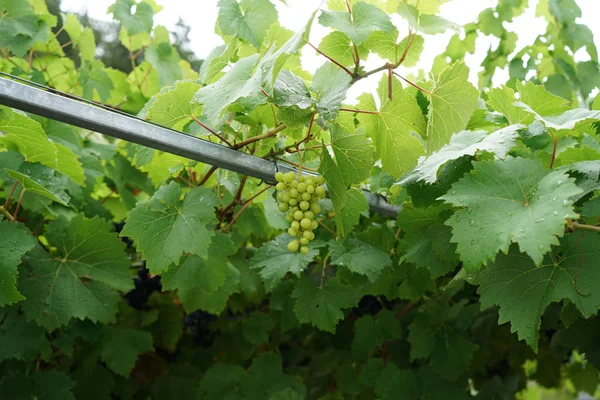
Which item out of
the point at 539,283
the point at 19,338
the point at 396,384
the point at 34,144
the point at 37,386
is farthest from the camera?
the point at 396,384

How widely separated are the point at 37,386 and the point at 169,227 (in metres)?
0.88

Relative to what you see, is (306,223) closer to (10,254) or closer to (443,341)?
(10,254)

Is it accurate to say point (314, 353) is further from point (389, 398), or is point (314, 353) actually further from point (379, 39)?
point (379, 39)

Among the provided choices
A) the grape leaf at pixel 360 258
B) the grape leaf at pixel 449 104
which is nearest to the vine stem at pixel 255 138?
the grape leaf at pixel 449 104

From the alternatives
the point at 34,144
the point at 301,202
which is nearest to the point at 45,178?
the point at 34,144

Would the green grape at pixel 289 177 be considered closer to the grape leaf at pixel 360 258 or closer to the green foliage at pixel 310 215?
the green foliage at pixel 310 215

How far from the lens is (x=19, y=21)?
1852 mm

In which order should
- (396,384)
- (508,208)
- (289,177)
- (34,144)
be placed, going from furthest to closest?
(396,384) < (34,144) < (289,177) < (508,208)

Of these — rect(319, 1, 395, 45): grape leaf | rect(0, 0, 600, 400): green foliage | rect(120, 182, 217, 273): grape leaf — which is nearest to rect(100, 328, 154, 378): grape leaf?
rect(0, 0, 600, 400): green foliage

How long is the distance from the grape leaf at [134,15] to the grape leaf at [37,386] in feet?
4.06

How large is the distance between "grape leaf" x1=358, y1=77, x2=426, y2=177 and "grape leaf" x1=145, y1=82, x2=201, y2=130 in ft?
1.31

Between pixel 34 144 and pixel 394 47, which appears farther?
pixel 34 144

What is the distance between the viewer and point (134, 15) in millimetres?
2141

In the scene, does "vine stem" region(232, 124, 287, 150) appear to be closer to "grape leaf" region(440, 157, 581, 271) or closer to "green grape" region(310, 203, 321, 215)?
"green grape" region(310, 203, 321, 215)
